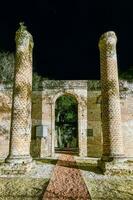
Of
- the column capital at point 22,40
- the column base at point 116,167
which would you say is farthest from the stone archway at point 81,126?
the column base at point 116,167

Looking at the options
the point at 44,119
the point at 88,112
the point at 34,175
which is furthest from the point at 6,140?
the point at 34,175

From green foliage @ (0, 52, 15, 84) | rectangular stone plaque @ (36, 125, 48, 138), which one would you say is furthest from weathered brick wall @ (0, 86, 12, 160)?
green foliage @ (0, 52, 15, 84)

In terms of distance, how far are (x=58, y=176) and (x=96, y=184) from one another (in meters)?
1.79

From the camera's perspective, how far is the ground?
657cm

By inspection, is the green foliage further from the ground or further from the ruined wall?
the ground

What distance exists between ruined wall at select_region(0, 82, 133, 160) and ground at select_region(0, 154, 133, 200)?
20.0ft

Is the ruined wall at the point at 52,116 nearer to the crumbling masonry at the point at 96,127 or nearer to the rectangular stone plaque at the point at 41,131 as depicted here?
the crumbling masonry at the point at 96,127

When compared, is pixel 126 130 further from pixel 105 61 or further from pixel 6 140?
pixel 6 140

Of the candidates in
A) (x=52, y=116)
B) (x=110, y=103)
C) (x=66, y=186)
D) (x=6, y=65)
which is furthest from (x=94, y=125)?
(x=6, y=65)

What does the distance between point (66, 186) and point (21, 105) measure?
4.31 metres

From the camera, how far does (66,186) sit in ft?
24.9

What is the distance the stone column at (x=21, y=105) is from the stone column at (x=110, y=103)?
11.0ft

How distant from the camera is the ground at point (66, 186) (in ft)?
21.6

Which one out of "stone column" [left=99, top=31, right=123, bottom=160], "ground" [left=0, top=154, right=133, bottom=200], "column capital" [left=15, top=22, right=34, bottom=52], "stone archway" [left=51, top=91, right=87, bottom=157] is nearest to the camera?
"ground" [left=0, top=154, right=133, bottom=200]
